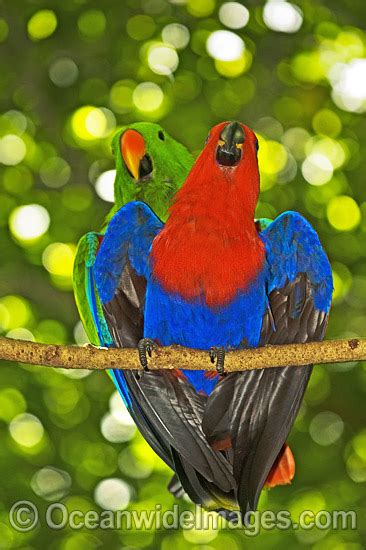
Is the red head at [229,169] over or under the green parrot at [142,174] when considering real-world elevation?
under

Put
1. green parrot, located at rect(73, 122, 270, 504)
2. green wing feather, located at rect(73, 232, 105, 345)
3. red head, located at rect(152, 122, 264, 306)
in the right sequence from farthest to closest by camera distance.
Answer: green parrot, located at rect(73, 122, 270, 504) → green wing feather, located at rect(73, 232, 105, 345) → red head, located at rect(152, 122, 264, 306)

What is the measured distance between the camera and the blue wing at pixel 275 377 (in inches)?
107

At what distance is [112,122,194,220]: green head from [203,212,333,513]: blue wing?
756 millimetres

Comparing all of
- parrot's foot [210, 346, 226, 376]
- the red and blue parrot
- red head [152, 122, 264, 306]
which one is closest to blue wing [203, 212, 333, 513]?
the red and blue parrot

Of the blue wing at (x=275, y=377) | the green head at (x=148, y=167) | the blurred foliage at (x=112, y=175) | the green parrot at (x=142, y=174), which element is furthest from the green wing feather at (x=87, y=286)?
the blurred foliage at (x=112, y=175)

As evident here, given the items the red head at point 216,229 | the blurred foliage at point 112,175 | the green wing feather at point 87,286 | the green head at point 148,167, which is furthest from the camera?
the blurred foliage at point 112,175

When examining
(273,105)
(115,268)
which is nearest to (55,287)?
(273,105)

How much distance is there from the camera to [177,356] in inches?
94.1

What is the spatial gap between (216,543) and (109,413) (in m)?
1.14

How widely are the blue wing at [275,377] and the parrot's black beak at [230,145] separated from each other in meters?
0.30

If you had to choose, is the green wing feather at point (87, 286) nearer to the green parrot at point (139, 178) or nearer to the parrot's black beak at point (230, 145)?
the green parrot at point (139, 178)

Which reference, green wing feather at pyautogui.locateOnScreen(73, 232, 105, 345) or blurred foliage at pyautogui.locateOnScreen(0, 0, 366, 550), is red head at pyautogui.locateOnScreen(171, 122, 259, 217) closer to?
green wing feather at pyautogui.locateOnScreen(73, 232, 105, 345)

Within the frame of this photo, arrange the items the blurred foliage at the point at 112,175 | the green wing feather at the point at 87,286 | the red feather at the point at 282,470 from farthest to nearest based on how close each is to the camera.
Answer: the blurred foliage at the point at 112,175 < the green wing feather at the point at 87,286 < the red feather at the point at 282,470

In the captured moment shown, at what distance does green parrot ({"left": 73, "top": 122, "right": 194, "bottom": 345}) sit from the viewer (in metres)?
3.37
